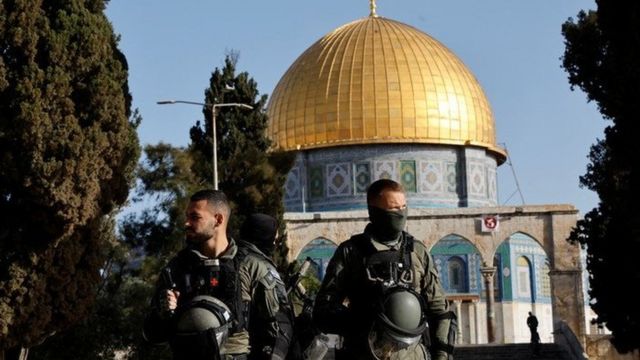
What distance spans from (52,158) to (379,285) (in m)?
10.0

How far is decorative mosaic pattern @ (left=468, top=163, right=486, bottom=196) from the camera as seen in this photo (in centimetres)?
3962

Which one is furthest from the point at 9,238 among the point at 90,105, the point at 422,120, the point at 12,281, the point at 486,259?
the point at 422,120

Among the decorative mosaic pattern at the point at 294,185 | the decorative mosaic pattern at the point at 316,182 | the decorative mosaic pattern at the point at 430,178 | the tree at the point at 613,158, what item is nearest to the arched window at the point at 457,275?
the decorative mosaic pattern at the point at 430,178

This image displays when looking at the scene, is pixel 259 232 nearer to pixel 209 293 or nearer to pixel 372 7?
pixel 209 293

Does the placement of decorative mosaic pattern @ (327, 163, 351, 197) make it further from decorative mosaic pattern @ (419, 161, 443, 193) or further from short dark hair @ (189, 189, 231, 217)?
short dark hair @ (189, 189, 231, 217)

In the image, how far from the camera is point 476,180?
39812 mm

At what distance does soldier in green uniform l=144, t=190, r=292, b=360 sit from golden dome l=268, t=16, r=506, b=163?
33.9 metres

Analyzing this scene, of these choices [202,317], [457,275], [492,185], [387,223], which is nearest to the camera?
[202,317]

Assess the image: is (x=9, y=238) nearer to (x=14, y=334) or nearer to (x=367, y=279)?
(x=14, y=334)

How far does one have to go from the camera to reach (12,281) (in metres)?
14.5

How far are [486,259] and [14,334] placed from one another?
73.3 feet

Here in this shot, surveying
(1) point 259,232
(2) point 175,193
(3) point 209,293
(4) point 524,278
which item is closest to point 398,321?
(3) point 209,293

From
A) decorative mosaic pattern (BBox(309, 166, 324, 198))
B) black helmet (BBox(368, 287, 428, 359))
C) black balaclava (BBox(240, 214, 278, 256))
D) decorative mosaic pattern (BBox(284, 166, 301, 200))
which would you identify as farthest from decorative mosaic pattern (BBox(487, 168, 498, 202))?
black helmet (BBox(368, 287, 428, 359))

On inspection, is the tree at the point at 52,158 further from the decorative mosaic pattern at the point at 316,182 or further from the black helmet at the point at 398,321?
the decorative mosaic pattern at the point at 316,182
